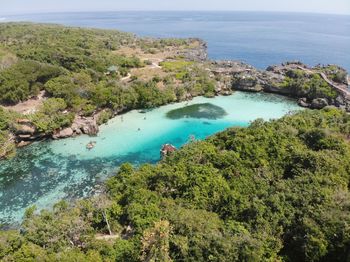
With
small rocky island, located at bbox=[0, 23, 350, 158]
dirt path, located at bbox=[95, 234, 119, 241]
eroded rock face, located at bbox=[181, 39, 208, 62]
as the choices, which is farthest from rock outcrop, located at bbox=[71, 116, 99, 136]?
eroded rock face, located at bbox=[181, 39, 208, 62]

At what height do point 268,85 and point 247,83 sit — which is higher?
point 247,83

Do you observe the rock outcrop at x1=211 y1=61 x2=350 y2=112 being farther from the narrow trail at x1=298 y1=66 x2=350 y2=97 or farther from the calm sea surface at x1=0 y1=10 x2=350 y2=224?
the calm sea surface at x1=0 y1=10 x2=350 y2=224

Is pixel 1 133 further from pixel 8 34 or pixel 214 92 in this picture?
pixel 8 34

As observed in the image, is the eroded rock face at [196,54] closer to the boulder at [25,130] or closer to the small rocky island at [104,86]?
the small rocky island at [104,86]

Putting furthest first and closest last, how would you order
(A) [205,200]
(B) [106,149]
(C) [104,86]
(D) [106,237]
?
1. (C) [104,86]
2. (B) [106,149]
3. (A) [205,200]
4. (D) [106,237]

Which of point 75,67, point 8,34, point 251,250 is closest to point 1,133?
point 75,67

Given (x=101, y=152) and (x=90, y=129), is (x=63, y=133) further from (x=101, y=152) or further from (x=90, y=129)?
(x=101, y=152)

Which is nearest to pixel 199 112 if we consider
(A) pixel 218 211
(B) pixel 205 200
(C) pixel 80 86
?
(C) pixel 80 86

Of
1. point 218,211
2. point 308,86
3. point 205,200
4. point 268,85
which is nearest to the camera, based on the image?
point 218,211
